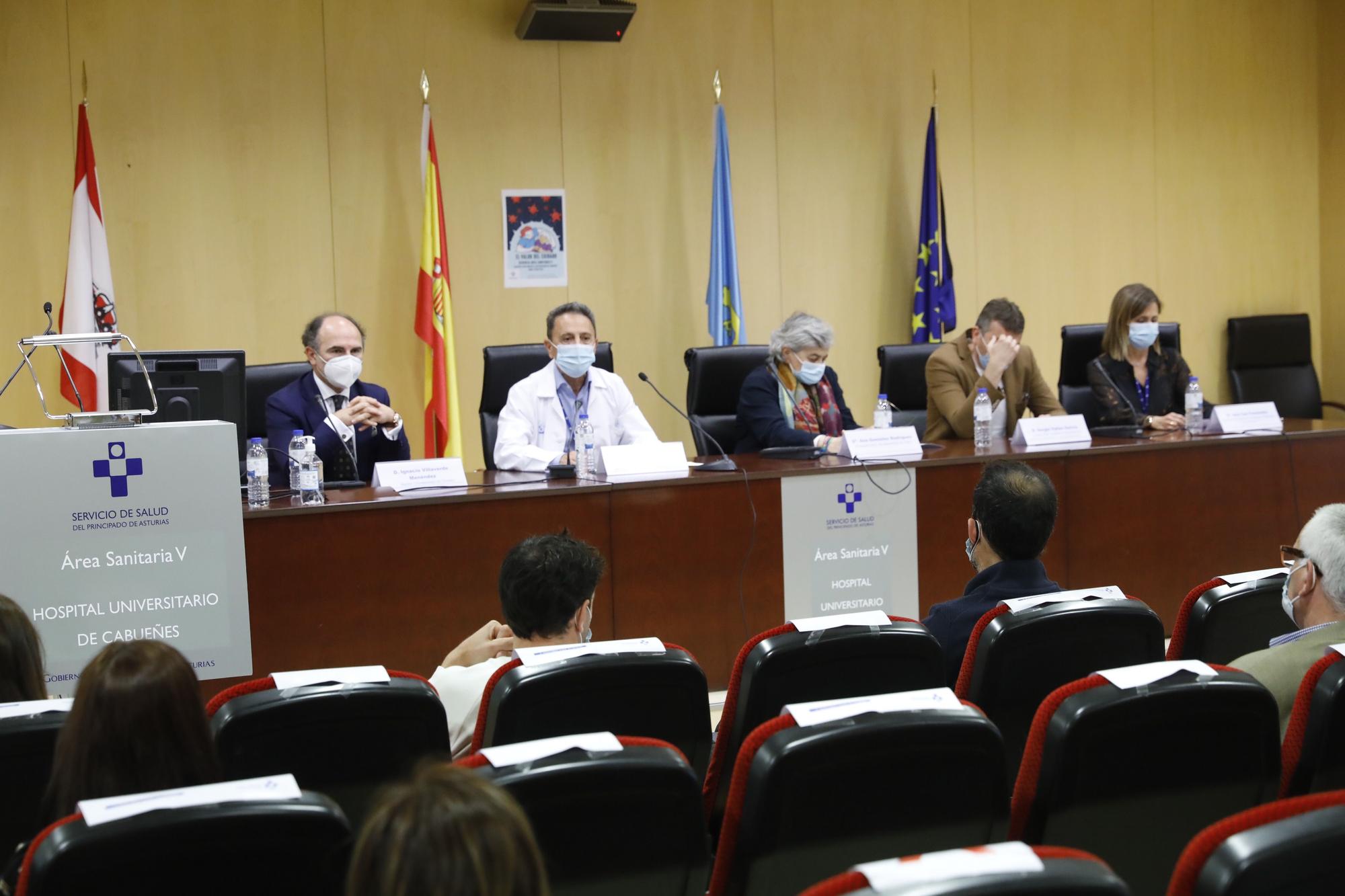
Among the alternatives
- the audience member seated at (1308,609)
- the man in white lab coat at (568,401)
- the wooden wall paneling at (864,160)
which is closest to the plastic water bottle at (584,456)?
the man in white lab coat at (568,401)

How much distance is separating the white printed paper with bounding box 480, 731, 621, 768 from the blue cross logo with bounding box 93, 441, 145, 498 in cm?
172

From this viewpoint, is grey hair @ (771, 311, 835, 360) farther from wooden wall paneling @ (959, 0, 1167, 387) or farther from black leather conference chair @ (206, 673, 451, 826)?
black leather conference chair @ (206, 673, 451, 826)

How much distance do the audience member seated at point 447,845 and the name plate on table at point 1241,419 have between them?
174 inches

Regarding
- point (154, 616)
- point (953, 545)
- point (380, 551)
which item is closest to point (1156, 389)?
point (953, 545)

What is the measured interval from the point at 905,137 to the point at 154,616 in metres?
5.05

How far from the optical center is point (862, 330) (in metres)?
6.78

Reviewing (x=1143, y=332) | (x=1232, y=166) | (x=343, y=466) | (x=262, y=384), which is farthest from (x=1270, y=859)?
(x=1232, y=166)

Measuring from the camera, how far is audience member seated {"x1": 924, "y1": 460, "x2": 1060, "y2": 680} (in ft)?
8.09

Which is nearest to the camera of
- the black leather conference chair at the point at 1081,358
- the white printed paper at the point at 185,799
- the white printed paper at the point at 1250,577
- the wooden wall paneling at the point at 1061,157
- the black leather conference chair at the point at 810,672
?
the white printed paper at the point at 185,799

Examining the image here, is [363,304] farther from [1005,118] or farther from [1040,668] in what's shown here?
[1040,668]

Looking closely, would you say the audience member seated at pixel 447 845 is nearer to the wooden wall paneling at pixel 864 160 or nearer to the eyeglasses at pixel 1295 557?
the eyeglasses at pixel 1295 557

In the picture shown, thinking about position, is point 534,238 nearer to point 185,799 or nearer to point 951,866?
point 185,799

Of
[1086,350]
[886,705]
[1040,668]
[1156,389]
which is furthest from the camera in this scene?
[1086,350]

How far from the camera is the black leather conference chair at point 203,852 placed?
3.69 feet
